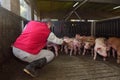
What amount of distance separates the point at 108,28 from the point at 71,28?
63.4 inches

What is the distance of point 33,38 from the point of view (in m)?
2.77

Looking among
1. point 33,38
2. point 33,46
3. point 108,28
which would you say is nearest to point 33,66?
point 33,46

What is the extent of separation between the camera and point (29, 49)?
272cm

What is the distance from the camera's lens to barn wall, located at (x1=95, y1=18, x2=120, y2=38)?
Answer: 4639 millimetres

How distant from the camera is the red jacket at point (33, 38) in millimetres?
2730

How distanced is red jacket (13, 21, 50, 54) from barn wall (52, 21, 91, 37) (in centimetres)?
350

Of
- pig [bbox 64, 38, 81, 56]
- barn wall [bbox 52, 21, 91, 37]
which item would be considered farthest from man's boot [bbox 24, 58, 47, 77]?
barn wall [bbox 52, 21, 91, 37]

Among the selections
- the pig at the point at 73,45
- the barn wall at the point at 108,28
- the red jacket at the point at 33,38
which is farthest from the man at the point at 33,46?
the barn wall at the point at 108,28

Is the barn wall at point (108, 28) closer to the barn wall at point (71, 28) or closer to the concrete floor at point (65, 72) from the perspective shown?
the barn wall at point (71, 28)

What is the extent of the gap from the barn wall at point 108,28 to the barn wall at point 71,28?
0.53m

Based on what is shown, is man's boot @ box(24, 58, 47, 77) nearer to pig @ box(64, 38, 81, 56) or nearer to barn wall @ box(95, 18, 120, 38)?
pig @ box(64, 38, 81, 56)

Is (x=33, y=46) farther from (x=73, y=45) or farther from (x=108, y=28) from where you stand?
(x=108, y=28)

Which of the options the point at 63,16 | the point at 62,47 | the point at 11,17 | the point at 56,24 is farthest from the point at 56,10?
the point at 11,17

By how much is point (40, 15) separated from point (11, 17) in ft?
30.5
